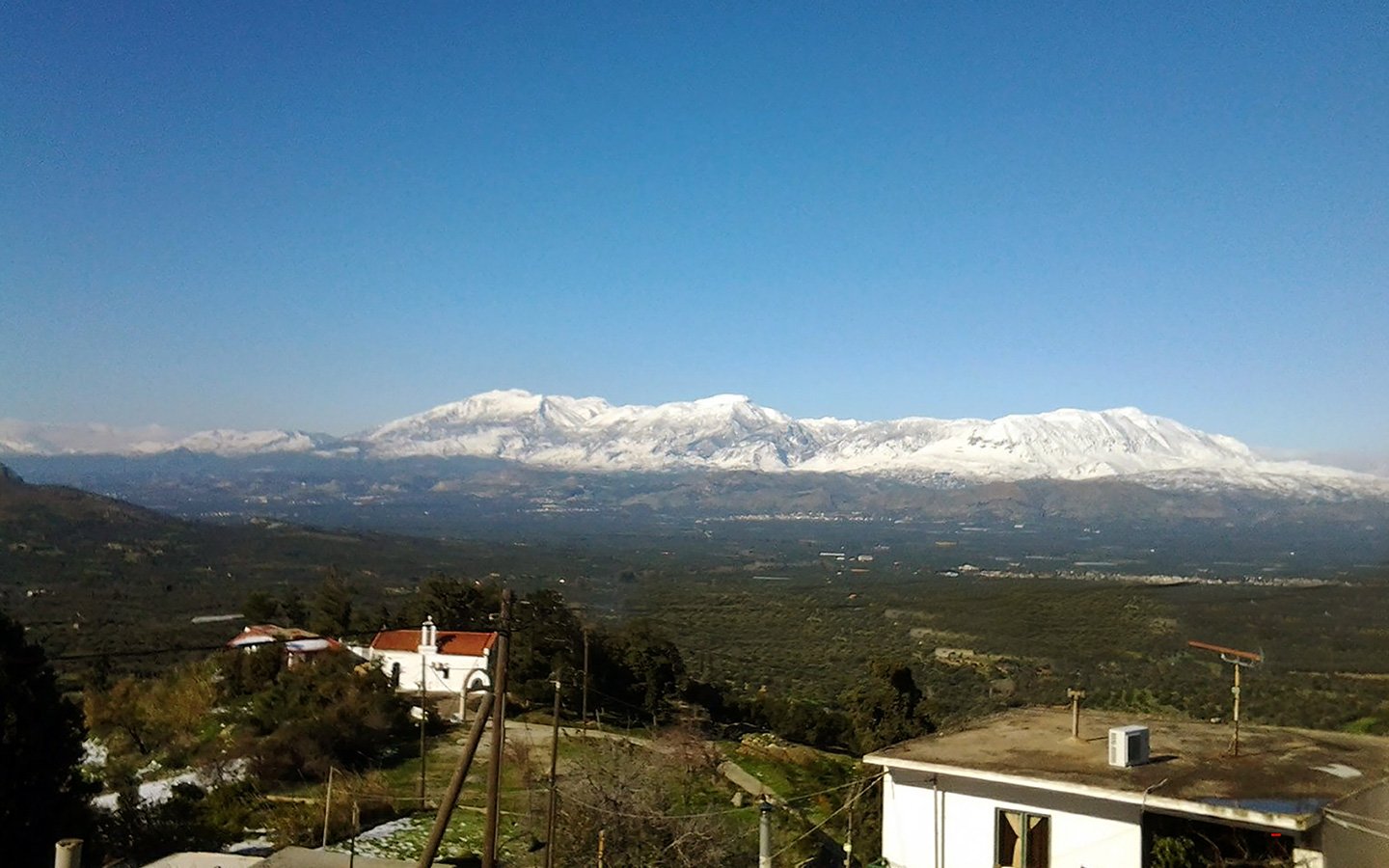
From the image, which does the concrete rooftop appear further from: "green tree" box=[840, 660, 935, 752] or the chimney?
the chimney

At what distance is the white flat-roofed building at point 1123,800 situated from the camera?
855 centimetres

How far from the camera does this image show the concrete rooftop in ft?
28.8

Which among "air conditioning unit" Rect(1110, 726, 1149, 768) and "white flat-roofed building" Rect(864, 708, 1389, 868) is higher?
"air conditioning unit" Rect(1110, 726, 1149, 768)

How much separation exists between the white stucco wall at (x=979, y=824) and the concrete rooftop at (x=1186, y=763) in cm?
20

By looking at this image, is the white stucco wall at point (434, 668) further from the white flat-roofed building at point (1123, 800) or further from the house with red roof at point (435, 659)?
the white flat-roofed building at point (1123, 800)

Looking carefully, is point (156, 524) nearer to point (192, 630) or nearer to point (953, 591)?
point (192, 630)

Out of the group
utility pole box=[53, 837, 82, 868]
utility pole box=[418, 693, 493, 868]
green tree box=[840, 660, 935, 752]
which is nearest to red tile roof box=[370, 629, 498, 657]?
green tree box=[840, 660, 935, 752]

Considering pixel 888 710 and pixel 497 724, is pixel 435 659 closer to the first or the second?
pixel 888 710

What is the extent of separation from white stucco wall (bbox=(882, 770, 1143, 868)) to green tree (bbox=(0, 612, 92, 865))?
10.8 meters

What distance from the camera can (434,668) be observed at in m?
30.0

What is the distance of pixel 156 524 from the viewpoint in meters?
67.5

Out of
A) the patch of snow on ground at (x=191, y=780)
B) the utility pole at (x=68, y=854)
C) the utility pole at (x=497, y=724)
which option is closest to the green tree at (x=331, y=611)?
the patch of snow on ground at (x=191, y=780)

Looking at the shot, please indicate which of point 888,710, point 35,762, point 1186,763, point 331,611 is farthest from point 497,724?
point 331,611

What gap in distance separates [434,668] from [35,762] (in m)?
16.5
